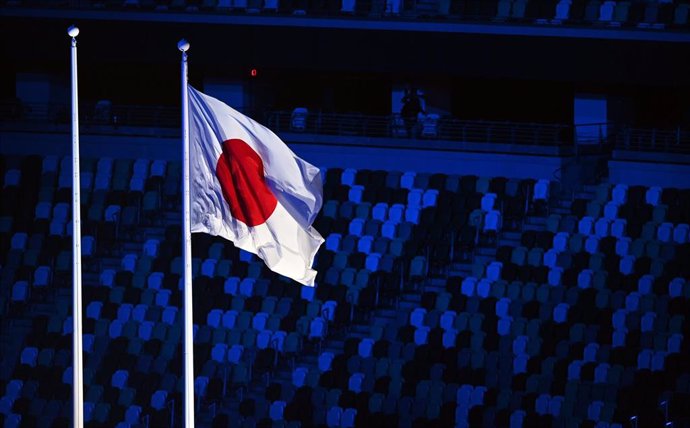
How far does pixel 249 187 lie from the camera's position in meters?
16.2

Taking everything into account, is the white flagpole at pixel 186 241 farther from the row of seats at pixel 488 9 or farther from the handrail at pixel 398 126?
the row of seats at pixel 488 9

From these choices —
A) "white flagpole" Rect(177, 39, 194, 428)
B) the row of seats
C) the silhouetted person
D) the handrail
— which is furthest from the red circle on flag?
the row of seats

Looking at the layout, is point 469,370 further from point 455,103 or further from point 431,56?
point 455,103

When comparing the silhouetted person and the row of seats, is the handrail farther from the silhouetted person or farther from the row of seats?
the row of seats

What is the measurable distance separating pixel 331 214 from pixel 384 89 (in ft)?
20.3

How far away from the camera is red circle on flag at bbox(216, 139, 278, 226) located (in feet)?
52.9

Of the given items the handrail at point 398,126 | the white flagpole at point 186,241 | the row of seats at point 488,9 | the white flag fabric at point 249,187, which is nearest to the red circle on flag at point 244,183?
the white flag fabric at point 249,187

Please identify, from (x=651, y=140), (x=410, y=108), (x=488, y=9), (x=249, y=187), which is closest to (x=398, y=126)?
(x=410, y=108)

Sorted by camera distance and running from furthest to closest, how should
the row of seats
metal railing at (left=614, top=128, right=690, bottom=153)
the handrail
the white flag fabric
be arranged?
the handrail < the row of seats < metal railing at (left=614, top=128, right=690, bottom=153) < the white flag fabric

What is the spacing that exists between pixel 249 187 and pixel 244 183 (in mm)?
65

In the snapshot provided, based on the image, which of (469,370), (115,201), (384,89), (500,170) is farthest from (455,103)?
(469,370)

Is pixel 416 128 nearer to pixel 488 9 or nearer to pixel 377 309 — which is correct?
pixel 488 9


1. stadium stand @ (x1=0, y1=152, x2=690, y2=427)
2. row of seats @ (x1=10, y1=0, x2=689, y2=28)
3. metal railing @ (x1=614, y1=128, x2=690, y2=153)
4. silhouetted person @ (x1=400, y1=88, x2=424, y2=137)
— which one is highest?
row of seats @ (x1=10, y1=0, x2=689, y2=28)

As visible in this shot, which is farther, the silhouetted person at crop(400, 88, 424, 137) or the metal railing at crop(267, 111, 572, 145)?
the silhouetted person at crop(400, 88, 424, 137)
